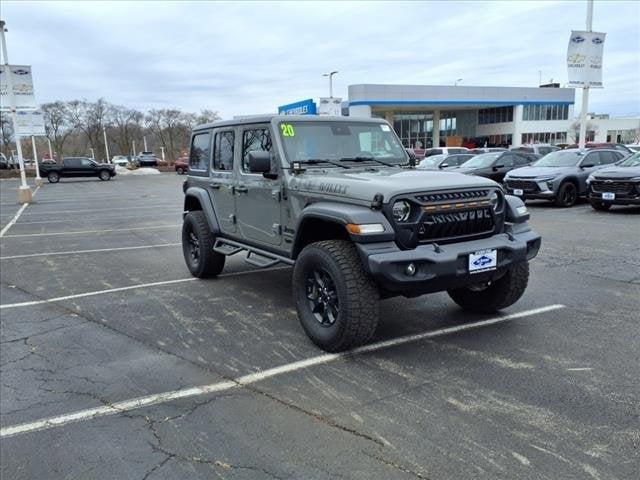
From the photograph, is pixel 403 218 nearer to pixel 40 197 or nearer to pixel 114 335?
pixel 114 335

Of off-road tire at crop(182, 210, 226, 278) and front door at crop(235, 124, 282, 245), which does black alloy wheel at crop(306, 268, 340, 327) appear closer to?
front door at crop(235, 124, 282, 245)

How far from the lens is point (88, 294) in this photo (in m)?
6.80

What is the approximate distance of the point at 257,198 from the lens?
18.9 feet

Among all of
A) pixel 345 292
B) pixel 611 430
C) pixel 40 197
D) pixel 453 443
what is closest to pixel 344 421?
pixel 453 443

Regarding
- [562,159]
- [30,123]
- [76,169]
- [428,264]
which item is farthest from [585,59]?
[76,169]

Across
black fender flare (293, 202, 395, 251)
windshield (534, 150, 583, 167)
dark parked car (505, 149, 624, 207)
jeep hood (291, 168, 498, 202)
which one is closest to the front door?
jeep hood (291, 168, 498, 202)

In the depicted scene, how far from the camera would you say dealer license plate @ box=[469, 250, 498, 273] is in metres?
4.29

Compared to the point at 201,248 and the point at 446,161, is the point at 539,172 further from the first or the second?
the point at 201,248

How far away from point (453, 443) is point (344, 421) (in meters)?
0.68

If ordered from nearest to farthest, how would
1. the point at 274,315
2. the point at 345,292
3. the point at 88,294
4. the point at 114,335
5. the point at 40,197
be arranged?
1. the point at 345,292
2. the point at 114,335
3. the point at 274,315
4. the point at 88,294
5. the point at 40,197

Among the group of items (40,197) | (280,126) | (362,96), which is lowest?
(40,197)

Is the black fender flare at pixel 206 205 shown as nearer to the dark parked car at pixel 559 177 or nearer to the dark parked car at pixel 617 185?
the dark parked car at pixel 559 177

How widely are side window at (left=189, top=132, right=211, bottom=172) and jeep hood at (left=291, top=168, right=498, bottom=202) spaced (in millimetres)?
2336

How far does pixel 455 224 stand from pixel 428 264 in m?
0.53
